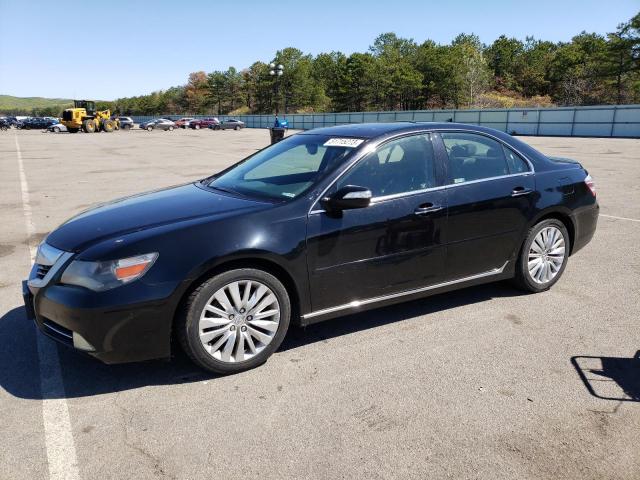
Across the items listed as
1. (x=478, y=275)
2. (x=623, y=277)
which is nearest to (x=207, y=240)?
(x=478, y=275)

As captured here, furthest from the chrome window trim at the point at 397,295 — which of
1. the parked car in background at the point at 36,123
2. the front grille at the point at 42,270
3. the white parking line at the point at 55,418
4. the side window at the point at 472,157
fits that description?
the parked car in background at the point at 36,123

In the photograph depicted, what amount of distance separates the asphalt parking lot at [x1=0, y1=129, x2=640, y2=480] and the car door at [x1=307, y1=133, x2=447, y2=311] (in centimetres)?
44

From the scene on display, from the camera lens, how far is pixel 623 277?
5.25 metres

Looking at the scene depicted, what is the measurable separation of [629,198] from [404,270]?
7.94 metres

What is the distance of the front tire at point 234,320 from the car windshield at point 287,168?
71 centimetres

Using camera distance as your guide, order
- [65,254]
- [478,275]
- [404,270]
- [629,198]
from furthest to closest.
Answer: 1. [629,198]
2. [478,275]
3. [404,270]
4. [65,254]

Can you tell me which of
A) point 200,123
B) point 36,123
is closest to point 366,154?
point 200,123

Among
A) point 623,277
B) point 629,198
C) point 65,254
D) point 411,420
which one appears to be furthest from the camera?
point 629,198

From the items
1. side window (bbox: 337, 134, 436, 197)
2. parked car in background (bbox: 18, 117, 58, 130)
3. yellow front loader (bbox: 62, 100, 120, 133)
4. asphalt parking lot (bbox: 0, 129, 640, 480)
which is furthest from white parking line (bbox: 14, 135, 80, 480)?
parked car in background (bbox: 18, 117, 58, 130)

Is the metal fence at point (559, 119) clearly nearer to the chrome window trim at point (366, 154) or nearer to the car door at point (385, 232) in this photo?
the chrome window trim at point (366, 154)

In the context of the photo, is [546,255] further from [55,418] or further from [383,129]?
[55,418]

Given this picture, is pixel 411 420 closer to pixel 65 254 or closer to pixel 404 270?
pixel 404 270

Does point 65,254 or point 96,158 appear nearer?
point 65,254

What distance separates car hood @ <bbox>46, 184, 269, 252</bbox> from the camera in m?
3.38
